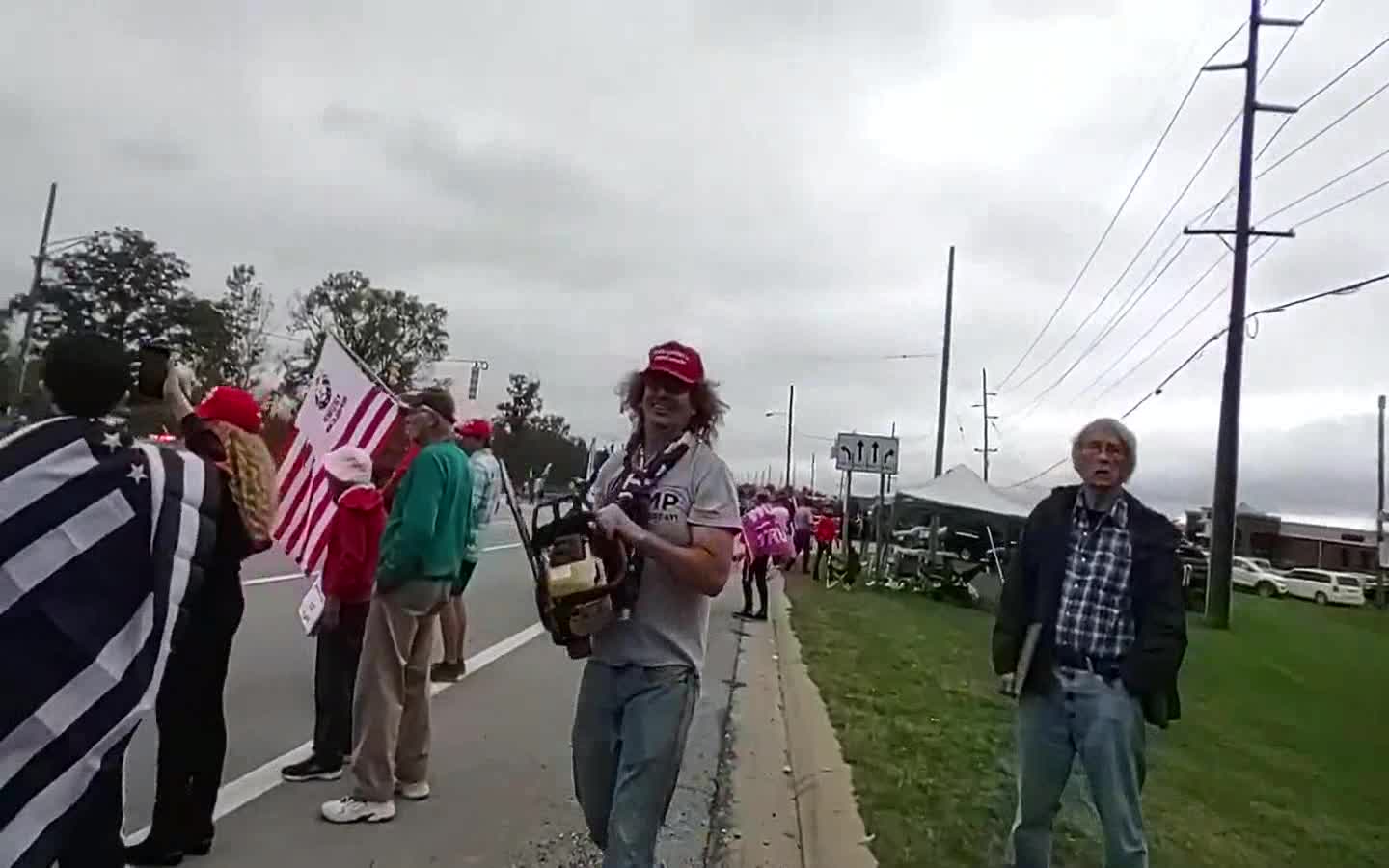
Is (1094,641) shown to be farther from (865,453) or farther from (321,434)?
(865,453)

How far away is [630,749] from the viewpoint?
353 cm

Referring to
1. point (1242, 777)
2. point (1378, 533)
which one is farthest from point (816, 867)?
point (1378, 533)

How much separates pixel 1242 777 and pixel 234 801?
7.04 metres

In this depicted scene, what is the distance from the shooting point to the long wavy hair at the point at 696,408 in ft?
12.5

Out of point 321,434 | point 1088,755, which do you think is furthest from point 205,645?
point 321,434

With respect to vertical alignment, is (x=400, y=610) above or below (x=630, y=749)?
above

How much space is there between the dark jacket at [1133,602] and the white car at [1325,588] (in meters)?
58.9

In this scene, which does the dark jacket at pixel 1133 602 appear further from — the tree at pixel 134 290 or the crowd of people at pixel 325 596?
the tree at pixel 134 290

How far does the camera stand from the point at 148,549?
3039mm

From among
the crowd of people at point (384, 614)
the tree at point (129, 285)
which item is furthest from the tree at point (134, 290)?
the crowd of people at point (384, 614)

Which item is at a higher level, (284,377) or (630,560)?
(284,377)

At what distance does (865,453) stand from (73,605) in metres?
21.1

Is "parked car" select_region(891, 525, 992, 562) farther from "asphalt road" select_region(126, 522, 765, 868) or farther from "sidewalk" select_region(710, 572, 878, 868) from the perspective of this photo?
"sidewalk" select_region(710, 572, 878, 868)

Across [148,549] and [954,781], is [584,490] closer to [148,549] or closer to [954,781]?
[148,549]
